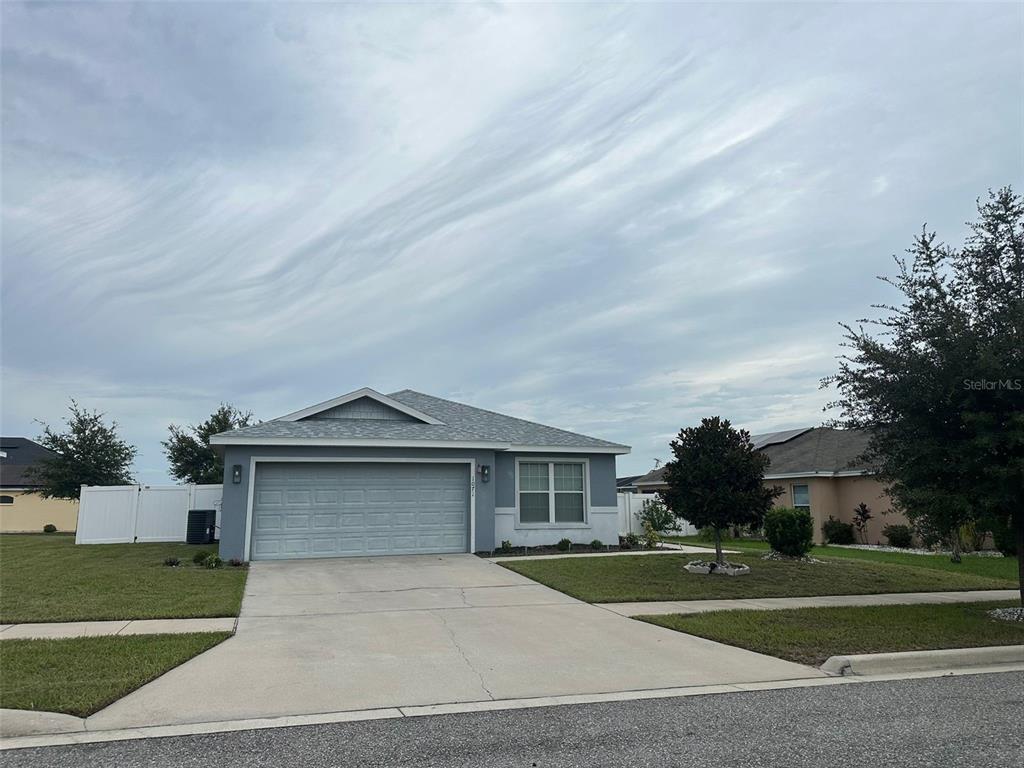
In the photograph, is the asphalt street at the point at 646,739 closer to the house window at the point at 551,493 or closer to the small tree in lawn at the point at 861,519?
the house window at the point at 551,493

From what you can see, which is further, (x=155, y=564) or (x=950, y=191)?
(x=155, y=564)

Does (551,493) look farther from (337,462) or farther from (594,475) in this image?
(337,462)

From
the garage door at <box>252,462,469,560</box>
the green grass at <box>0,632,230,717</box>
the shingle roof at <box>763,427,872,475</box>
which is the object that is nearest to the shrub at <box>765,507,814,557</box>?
the shingle roof at <box>763,427,872,475</box>

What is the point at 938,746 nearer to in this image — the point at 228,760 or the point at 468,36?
the point at 228,760

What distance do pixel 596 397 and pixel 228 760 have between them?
23.9 m

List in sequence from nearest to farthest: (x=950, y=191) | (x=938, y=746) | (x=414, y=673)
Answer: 1. (x=938, y=746)
2. (x=414, y=673)
3. (x=950, y=191)

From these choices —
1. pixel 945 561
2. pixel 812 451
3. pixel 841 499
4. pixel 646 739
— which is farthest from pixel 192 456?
pixel 646 739

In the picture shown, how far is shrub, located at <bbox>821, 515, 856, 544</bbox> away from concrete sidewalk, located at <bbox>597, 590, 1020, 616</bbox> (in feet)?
38.2

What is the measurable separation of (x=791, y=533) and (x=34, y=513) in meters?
35.0

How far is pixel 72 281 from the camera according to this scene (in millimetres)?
15875

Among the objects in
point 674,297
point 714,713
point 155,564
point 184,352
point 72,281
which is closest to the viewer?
point 714,713

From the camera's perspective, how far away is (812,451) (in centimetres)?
2672

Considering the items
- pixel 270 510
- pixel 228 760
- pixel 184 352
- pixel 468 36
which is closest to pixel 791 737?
pixel 228 760

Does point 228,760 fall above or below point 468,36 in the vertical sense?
below
